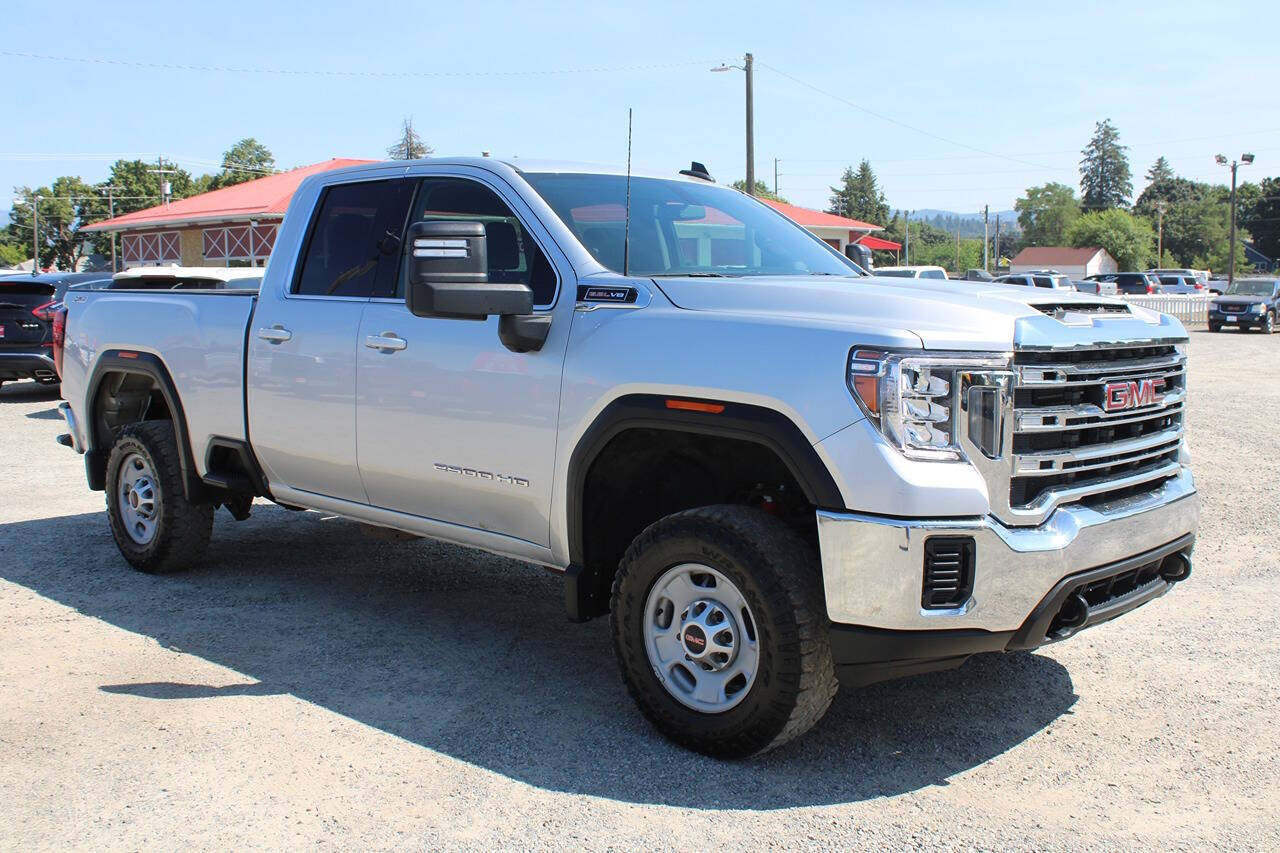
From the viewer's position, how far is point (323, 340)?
5.42 m

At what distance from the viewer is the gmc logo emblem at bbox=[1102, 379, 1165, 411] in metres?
4.03

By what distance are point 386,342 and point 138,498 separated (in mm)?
2406

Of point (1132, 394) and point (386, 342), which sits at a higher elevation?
point (386, 342)

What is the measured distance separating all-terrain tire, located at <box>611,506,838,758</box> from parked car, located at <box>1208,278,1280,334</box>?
36339mm

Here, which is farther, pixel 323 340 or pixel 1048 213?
pixel 1048 213

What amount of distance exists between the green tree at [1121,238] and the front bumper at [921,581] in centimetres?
11512

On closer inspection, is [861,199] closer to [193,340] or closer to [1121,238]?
[1121,238]

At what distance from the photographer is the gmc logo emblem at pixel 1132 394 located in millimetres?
4031

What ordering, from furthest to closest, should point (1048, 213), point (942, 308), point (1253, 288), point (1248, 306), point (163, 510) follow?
point (1048, 213), point (1253, 288), point (1248, 306), point (163, 510), point (942, 308)

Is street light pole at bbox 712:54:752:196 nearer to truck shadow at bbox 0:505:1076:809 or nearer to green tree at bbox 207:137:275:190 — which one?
truck shadow at bbox 0:505:1076:809

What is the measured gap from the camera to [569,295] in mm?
4551

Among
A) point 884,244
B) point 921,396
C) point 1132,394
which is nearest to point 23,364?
point 921,396

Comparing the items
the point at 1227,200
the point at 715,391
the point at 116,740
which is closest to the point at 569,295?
the point at 715,391

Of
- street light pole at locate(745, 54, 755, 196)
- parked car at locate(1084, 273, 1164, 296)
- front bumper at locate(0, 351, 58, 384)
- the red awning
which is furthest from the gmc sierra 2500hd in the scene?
parked car at locate(1084, 273, 1164, 296)
